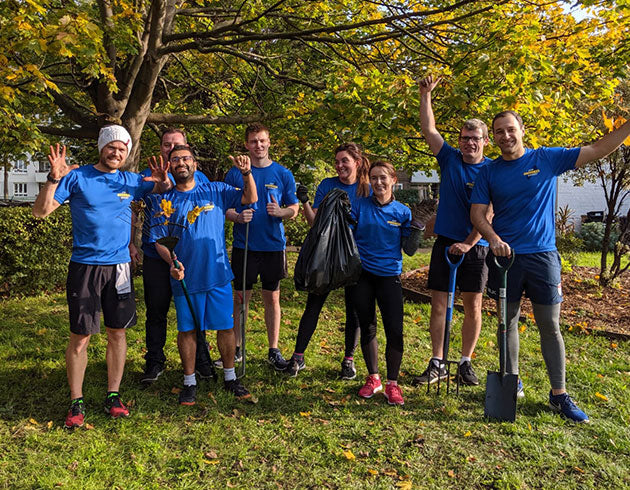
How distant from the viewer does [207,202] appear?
11.8ft

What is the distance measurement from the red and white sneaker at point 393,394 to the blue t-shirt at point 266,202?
1.51 meters

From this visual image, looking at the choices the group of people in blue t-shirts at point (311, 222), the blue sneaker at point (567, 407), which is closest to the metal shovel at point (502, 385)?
the group of people in blue t-shirts at point (311, 222)

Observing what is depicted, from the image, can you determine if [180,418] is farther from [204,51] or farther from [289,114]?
[204,51]

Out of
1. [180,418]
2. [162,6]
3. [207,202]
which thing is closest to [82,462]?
[180,418]

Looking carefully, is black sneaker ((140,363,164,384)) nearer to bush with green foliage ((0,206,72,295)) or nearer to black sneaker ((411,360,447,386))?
black sneaker ((411,360,447,386))

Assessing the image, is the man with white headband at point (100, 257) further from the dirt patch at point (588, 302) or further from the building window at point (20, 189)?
the building window at point (20, 189)

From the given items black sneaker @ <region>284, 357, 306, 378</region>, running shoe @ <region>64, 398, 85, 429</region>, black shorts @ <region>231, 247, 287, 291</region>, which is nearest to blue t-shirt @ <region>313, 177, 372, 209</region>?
black shorts @ <region>231, 247, 287, 291</region>

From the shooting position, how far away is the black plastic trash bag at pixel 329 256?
3600 millimetres

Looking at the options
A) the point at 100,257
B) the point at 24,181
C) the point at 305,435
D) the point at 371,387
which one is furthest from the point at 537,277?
the point at 24,181

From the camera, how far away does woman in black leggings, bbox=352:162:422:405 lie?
369cm

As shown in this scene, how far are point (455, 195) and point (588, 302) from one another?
14.7 ft

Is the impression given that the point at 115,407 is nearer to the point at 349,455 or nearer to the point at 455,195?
the point at 349,455

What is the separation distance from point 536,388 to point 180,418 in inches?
115

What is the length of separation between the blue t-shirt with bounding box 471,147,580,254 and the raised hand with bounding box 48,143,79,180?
289 centimetres
